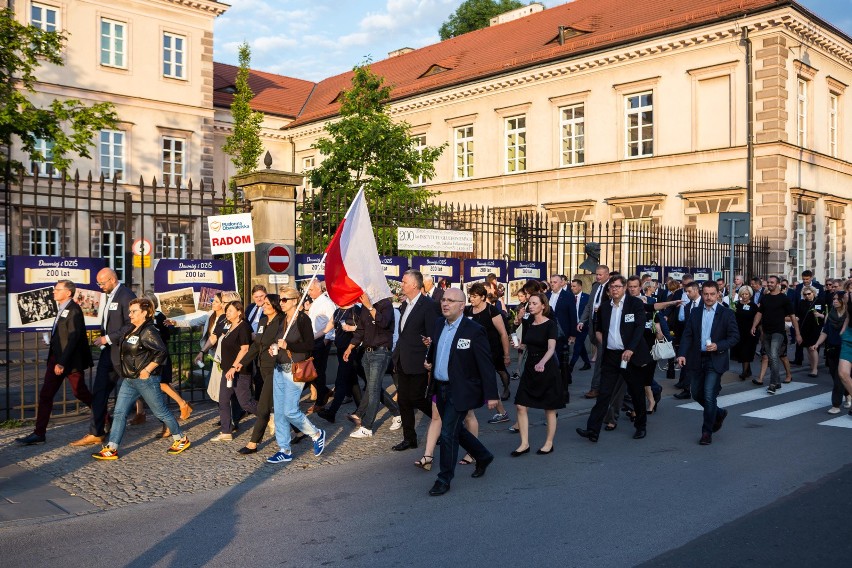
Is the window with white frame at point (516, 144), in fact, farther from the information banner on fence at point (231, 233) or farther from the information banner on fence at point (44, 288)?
the information banner on fence at point (44, 288)

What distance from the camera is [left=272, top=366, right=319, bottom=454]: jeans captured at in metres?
8.14

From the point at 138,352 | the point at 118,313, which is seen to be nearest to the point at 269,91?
the point at 118,313

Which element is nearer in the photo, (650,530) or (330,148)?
(650,530)

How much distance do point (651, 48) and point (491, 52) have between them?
925cm

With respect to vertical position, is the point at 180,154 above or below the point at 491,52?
below

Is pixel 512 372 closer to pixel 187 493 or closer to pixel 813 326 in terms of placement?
pixel 813 326

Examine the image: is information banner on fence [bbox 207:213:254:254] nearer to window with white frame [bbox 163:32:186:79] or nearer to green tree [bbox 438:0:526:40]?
window with white frame [bbox 163:32:186:79]

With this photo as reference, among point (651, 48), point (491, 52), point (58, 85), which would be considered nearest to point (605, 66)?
point (651, 48)

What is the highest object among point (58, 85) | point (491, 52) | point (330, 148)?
point (491, 52)

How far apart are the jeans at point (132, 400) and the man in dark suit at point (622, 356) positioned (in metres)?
4.55

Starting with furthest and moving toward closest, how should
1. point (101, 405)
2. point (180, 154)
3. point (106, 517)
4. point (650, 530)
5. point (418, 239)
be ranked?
point (180, 154) < point (418, 239) < point (101, 405) < point (106, 517) < point (650, 530)

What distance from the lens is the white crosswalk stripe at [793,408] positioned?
1066 cm

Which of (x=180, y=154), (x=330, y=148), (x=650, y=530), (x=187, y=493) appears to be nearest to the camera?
(x=650, y=530)

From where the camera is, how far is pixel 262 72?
161 feet
